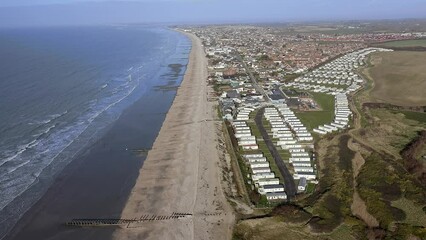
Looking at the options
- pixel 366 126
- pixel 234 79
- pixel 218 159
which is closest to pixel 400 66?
pixel 234 79

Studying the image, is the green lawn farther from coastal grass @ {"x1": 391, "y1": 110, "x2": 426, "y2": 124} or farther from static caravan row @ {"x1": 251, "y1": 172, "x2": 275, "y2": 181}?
static caravan row @ {"x1": 251, "y1": 172, "x2": 275, "y2": 181}

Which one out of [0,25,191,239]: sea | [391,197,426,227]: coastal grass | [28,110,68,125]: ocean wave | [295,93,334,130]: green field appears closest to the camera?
[391,197,426,227]: coastal grass

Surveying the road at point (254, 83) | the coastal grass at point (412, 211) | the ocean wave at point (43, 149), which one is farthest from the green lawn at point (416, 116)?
the ocean wave at point (43, 149)

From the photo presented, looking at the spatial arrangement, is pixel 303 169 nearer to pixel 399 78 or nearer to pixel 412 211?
pixel 412 211

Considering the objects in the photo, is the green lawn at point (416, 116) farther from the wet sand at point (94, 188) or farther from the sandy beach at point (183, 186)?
the wet sand at point (94, 188)

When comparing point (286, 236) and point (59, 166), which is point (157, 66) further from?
point (286, 236)

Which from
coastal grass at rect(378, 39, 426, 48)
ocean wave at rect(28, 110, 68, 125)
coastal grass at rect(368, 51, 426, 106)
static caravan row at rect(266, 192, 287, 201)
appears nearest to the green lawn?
coastal grass at rect(368, 51, 426, 106)

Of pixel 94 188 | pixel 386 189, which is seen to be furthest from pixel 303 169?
pixel 94 188
